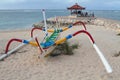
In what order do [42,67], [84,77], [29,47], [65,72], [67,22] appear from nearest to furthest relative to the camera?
[84,77]
[65,72]
[42,67]
[29,47]
[67,22]

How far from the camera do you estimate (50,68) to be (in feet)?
29.4

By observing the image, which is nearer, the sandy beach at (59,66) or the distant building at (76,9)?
the sandy beach at (59,66)

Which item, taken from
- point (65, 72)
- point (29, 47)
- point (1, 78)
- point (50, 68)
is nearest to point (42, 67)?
point (50, 68)

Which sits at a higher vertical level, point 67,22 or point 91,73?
point 91,73

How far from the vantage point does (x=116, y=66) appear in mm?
8930

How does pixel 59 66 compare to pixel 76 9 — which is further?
pixel 76 9

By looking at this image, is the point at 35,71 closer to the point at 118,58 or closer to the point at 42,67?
the point at 42,67

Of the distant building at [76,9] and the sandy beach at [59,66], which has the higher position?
the sandy beach at [59,66]

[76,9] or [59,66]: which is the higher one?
[59,66]

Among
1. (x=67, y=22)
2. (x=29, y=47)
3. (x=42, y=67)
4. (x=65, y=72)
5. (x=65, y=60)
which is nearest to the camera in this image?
(x=65, y=72)

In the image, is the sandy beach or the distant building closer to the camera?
the sandy beach

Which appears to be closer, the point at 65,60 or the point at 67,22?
the point at 65,60

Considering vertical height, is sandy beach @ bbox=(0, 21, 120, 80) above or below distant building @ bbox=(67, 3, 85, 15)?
above

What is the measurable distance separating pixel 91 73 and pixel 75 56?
92.2 inches
